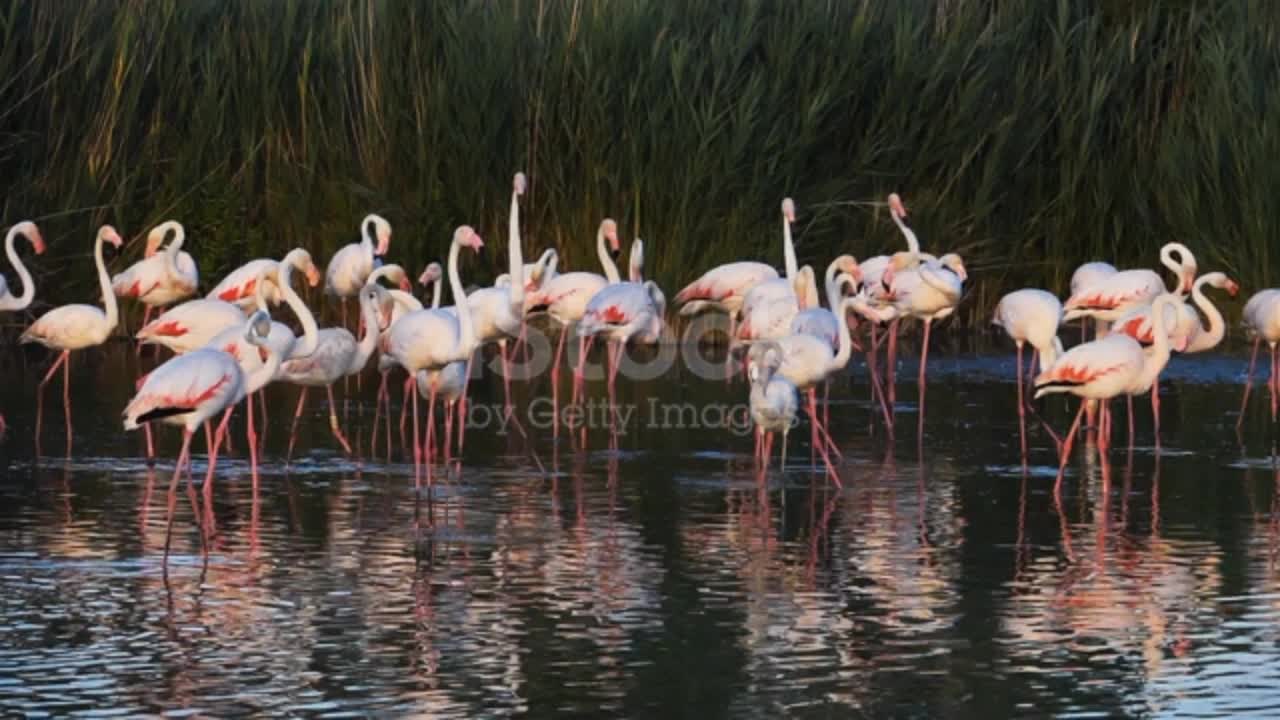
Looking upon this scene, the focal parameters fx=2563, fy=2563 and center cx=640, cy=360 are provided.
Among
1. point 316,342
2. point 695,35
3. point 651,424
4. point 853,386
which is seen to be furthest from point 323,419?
point 695,35

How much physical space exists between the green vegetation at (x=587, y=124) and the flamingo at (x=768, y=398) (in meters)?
5.73

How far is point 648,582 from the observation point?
9562 millimetres

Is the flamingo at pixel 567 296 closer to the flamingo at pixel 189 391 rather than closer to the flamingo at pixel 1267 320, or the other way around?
the flamingo at pixel 1267 320

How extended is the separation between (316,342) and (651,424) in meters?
3.21

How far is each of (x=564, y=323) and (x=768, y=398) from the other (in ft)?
12.6

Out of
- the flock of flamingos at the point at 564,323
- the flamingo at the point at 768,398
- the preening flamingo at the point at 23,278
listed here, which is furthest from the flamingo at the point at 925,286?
the preening flamingo at the point at 23,278

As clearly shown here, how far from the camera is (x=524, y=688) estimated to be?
25.3 ft

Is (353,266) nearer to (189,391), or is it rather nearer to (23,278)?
(23,278)

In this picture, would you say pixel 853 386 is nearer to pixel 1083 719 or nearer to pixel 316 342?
pixel 316 342

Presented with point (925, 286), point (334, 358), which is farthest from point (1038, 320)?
point (334, 358)

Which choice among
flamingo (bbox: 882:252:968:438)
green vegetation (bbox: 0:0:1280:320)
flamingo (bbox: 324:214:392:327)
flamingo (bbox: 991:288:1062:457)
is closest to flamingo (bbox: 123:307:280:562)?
flamingo (bbox: 991:288:1062:457)

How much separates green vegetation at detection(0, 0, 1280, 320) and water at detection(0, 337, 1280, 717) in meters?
4.59

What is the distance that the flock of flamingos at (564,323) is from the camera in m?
12.2

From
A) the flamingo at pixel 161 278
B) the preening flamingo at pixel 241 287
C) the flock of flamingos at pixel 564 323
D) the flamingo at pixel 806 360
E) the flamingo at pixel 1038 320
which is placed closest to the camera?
the flock of flamingos at pixel 564 323
